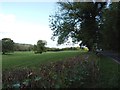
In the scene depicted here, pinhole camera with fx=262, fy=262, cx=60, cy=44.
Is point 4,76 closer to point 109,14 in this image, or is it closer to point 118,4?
point 118,4

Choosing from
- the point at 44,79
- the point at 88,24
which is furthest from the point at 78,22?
the point at 44,79

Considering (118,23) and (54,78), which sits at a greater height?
(118,23)

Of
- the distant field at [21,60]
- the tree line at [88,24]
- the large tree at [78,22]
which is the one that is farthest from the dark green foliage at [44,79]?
the large tree at [78,22]

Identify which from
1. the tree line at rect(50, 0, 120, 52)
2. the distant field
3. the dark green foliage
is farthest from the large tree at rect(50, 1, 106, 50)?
the dark green foliage

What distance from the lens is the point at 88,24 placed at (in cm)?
2859

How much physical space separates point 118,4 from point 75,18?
21035mm

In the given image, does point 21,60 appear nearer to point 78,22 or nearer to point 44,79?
point 44,79

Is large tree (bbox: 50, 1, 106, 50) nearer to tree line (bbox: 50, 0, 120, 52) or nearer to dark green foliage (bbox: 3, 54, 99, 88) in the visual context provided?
tree line (bbox: 50, 0, 120, 52)

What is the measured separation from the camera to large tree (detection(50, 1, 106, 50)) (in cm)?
2831

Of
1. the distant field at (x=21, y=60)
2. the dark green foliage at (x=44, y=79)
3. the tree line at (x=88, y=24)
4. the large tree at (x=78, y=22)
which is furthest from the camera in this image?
the large tree at (x=78, y=22)

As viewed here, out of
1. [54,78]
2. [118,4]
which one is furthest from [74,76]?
[118,4]

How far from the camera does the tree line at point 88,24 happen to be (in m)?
18.1

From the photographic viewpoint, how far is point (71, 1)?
1371 inches

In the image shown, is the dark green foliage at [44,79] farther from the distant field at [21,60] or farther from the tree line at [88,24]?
the tree line at [88,24]
